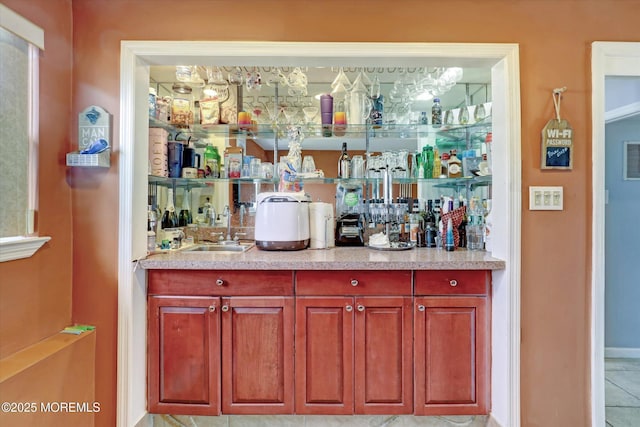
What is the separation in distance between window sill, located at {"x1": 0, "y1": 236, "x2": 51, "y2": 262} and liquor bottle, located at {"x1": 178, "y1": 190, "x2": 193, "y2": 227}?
1.02 metres

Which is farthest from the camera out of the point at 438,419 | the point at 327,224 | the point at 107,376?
the point at 327,224

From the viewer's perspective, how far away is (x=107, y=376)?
5.18ft

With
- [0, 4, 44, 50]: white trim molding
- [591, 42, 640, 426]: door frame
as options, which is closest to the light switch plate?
[591, 42, 640, 426]: door frame

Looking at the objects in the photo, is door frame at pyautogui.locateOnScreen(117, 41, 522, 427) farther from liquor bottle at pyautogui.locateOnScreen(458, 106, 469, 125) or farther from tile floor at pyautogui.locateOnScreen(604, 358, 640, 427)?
tile floor at pyautogui.locateOnScreen(604, 358, 640, 427)

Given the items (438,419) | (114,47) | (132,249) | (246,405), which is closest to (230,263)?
(132,249)

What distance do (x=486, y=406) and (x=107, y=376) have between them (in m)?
1.87

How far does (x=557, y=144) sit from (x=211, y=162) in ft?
6.72

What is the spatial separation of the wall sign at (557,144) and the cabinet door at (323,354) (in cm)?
118

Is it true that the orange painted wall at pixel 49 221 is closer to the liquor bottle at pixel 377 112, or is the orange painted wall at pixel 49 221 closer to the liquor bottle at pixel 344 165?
the liquor bottle at pixel 344 165

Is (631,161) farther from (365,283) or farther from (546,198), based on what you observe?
(365,283)

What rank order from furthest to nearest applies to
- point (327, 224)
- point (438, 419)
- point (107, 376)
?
1. point (327, 224)
2. point (438, 419)
3. point (107, 376)

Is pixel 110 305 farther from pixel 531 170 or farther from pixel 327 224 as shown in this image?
pixel 531 170

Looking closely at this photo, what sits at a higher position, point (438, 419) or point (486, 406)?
point (486, 406)

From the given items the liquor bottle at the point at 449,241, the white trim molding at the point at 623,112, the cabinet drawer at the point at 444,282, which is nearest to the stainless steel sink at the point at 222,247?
the cabinet drawer at the point at 444,282
